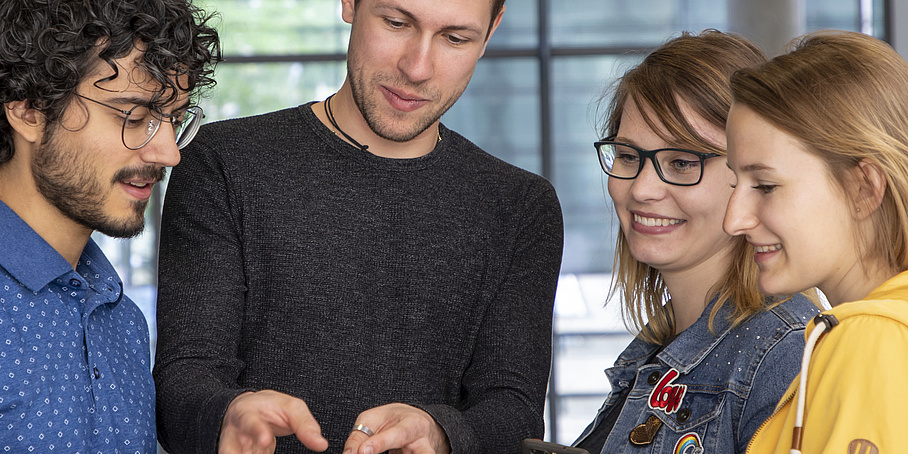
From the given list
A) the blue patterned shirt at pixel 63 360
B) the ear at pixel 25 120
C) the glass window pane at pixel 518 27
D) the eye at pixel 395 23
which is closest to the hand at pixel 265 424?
the blue patterned shirt at pixel 63 360

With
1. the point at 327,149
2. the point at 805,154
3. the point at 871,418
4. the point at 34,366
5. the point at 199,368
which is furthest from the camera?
the point at 327,149

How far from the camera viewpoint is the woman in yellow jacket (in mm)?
1062

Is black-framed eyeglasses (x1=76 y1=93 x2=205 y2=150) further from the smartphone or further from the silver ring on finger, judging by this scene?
the smartphone

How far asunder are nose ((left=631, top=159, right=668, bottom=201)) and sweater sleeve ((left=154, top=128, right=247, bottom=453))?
77 cm

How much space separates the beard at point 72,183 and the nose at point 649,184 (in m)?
0.92

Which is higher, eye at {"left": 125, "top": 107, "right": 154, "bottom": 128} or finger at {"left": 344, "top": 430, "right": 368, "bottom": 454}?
eye at {"left": 125, "top": 107, "right": 154, "bottom": 128}

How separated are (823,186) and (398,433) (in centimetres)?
70

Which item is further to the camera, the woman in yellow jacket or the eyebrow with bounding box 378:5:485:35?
the eyebrow with bounding box 378:5:485:35

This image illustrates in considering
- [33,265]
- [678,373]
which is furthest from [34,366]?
[678,373]

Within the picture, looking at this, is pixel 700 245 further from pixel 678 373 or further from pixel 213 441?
pixel 213 441

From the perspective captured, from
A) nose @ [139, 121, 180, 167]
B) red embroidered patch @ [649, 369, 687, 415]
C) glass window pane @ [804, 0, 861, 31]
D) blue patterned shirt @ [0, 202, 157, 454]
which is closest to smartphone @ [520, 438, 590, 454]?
red embroidered patch @ [649, 369, 687, 415]

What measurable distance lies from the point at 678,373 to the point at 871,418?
A: 1.93 ft

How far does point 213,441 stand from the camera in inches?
51.1

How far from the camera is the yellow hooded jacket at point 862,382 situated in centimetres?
90
